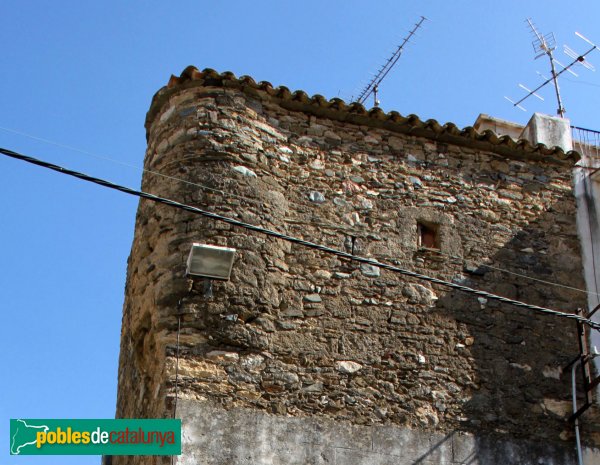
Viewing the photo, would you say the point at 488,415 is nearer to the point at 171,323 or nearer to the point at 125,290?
the point at 171,323

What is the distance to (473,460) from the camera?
9.38 m

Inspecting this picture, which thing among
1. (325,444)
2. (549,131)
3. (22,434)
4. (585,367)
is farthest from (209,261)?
(549,131)

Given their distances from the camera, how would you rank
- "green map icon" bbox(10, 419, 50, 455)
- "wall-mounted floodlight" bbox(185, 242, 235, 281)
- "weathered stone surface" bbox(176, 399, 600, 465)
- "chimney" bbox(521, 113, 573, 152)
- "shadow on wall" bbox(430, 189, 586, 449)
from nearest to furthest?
1. "green map icon" bbox(10, 419, 50, 455)
2. "weathered stone surface" bbox(176, 399, 600, 465)
3. "wall-mounted floodlight" bbox(185, 242, 235, 281)
4. "shadow on wall" bbox(430, 189, 586, 449)
5. "chimney" bbox(521, 113, 573, 152)

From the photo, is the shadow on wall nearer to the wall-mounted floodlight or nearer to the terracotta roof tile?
the terracotta roof tile

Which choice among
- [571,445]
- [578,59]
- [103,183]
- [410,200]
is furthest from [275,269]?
[578,59]

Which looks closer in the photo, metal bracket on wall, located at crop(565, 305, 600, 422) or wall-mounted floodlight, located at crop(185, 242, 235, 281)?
wall-mounted floodlight, located at crop(185, 242, 235, 281)

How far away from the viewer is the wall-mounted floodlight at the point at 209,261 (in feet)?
30.1

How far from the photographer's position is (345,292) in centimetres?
973

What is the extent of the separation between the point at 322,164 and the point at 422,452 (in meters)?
2.78

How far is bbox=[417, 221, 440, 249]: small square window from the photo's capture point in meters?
10.3

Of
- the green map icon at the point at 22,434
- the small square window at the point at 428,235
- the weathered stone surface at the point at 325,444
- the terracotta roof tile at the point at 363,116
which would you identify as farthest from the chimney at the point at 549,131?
the green map icon at the point at 22,434

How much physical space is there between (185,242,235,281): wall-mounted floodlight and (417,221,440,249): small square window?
2058 mm

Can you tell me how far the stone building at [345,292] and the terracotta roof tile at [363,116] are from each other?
19 millimetres

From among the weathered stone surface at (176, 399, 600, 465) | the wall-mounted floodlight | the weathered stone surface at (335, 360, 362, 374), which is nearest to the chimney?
the weathered stone surface at (176, 399, 600, 465)
